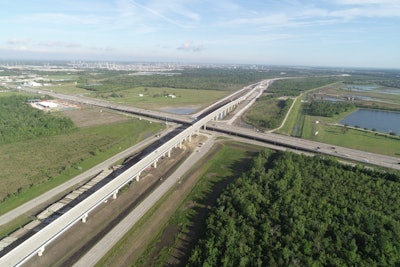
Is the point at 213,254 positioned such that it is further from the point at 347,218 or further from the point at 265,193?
the point at 347,218

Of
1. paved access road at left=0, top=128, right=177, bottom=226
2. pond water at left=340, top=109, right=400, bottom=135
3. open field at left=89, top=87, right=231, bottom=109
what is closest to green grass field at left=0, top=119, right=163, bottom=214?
paved access road at left=0, top=128, right=177, bottom=226

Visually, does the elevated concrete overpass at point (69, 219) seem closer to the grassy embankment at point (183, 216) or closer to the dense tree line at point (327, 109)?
the grassy embankment at point (183, 216)

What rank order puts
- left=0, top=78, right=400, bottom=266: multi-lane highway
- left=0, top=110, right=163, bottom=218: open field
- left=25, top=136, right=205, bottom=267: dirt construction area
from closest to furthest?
left=0, top=78, right=400, bottom=266: multi-lane highway < left=25, top=136, right=205, bottom=267: dirt construction area < left=0, top=110, right=163, bottom=218: open field

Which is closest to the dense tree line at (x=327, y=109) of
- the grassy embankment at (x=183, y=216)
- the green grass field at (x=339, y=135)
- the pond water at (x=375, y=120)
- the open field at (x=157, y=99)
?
the pond water at (x=375, y=120)

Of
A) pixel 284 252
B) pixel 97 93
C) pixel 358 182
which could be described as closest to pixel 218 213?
pixel 284 252

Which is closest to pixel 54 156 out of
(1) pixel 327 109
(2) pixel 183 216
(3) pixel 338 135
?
(2) pixel 183 216

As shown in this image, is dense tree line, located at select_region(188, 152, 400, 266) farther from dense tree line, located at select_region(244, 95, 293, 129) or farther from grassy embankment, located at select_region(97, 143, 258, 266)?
dense tree line, located at select_region(244, 95, 293, 129)
